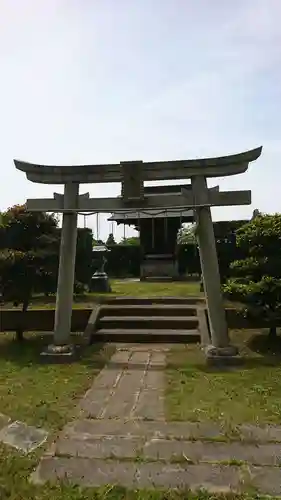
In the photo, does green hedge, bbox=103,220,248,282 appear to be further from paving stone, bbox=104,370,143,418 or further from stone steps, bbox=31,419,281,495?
stone steps, bbox=31,419,281,495

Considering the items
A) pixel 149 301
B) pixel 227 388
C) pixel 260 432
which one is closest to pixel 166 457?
A: pixel 260 432

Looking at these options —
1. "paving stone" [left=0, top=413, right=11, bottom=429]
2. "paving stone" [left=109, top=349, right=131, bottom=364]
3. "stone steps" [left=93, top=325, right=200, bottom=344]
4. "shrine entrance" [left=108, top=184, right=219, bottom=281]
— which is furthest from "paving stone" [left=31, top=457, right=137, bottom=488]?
"shrine entrance" [left=108, top=184, right=219, bottom=281]

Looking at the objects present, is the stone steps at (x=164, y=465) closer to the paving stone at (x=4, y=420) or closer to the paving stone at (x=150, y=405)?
the paving stone at (x=150, y=405)

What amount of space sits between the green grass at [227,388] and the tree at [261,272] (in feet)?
2.55

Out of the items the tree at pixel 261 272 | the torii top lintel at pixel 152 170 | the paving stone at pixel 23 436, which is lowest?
the paving stone at pixel 23 436

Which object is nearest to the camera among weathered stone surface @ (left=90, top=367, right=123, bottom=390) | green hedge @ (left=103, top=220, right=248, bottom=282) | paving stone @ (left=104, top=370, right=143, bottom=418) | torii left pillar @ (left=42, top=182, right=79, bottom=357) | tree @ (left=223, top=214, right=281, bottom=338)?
paving stone @ (left=104, top=370, right=143, bottom=418)

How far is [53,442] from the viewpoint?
3.79 metres

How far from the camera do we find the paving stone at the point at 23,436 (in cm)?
373

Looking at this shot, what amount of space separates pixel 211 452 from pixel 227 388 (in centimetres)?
207

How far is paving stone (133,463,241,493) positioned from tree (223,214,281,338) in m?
4.56

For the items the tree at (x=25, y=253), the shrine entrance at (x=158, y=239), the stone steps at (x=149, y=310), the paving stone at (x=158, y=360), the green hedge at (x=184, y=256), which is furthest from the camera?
the shrine entrance at (x=158, y=239)

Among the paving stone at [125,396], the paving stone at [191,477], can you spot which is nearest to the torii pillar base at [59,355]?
the paving stone at [125,396]

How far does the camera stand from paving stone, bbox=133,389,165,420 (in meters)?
4.57

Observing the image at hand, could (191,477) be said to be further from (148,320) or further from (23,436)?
(148,320)
